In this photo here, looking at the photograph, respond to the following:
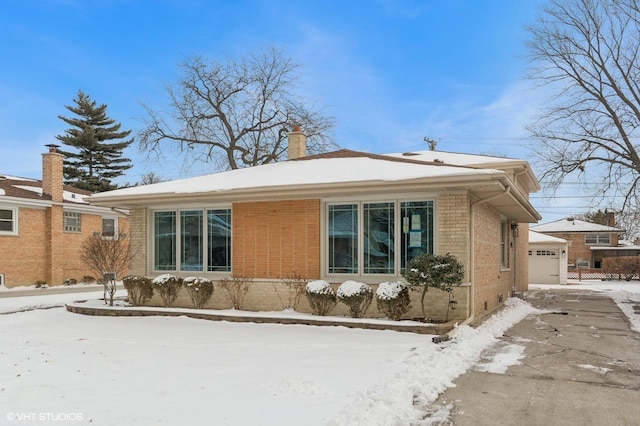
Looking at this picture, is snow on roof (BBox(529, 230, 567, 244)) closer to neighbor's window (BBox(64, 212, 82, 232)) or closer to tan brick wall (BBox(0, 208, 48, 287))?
neighbor's window (BBox(64, 212, 82, 232))

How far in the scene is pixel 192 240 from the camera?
12289mm

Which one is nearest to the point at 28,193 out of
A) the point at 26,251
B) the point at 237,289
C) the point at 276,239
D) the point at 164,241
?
the point at 26,251

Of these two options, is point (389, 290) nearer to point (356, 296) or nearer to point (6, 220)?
point (356, 296)

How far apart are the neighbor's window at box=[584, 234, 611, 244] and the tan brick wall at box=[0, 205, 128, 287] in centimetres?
3579

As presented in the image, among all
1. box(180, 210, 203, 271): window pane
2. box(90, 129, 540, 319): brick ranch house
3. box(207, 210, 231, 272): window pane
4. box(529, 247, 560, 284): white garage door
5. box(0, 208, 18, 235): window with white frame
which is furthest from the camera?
box(529, 247, 560, 284): white garage door

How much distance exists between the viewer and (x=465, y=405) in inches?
195

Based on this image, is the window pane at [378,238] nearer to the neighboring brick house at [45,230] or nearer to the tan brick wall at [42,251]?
the neighboring brick house at [45,230]

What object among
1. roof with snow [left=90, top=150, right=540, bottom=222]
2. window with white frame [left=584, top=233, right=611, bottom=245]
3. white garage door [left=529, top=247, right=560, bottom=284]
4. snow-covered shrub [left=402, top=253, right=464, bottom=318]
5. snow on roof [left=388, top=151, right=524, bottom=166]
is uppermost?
snow on roof [left=388, top=151, right=524, bottom=166]

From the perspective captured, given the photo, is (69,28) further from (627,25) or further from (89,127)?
(89,127)

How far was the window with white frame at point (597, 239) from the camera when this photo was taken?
127 ft

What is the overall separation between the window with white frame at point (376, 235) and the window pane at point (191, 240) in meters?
3.47

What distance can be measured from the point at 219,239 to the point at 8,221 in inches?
533

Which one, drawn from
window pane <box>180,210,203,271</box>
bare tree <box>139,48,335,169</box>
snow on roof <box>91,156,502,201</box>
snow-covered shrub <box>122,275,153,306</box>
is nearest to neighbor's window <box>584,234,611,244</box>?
bare tree <box>139,48,335,169</box>

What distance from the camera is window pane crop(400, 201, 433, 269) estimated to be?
994cm
